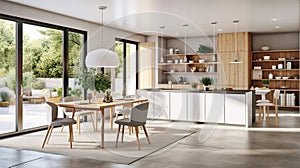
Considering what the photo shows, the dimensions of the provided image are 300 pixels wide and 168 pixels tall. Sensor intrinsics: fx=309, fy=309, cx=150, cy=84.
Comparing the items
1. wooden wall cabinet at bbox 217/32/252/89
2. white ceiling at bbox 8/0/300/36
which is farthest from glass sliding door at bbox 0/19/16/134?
wooden wall cabinet at bbox 217/32/252/89

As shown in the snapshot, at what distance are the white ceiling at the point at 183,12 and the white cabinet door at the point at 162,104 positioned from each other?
74.7 inches

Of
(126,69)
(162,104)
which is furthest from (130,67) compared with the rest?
(162,104)

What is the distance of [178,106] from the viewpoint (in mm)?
7637

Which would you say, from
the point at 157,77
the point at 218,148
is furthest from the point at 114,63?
the point at 157,77

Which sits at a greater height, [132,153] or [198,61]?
[198,61]

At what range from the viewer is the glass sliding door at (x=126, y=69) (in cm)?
941

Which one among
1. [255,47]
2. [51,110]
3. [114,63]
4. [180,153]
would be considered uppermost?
[255,47]

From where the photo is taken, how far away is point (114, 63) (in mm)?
5906

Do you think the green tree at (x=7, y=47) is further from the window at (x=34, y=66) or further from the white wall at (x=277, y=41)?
the white wall at (x=277, y=41)

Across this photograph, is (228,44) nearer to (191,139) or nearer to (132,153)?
(191,139)

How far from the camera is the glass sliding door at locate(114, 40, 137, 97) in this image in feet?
30.9

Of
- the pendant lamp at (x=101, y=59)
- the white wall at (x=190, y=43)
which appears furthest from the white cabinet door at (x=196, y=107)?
the white wall at (x=190, y=43)

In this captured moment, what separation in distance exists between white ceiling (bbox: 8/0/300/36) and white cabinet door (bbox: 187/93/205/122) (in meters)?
1.89

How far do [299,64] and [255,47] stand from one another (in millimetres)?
1492
